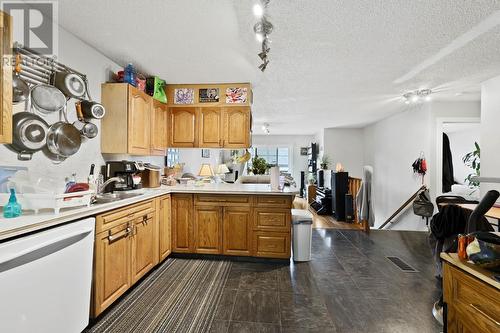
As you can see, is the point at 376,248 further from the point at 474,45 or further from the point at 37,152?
the point at 37,152

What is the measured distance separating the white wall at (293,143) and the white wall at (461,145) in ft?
14.4

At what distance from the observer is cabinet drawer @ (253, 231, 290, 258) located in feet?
9.55

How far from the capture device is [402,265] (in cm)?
294

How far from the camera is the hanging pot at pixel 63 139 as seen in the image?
194 cm

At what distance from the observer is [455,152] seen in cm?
641

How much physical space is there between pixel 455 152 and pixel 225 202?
22.4 ft

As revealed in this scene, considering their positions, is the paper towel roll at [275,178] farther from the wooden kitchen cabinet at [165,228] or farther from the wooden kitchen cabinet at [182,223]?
the wooden kitchen cabinet at [165,228]

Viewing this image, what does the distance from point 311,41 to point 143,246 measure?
2569 millimetres

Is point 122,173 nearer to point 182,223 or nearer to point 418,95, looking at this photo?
point 182,223

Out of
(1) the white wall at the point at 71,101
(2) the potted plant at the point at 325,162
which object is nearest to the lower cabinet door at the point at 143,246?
(1) the white wall at the point at 71,101

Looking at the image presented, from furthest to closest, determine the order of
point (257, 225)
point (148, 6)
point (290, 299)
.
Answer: point (257, 225) → point (290, 299) → point (148, 6)

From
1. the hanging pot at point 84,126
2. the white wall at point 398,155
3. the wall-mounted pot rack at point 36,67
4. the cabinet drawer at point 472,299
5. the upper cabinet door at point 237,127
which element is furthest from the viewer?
the white wall at point 398,155

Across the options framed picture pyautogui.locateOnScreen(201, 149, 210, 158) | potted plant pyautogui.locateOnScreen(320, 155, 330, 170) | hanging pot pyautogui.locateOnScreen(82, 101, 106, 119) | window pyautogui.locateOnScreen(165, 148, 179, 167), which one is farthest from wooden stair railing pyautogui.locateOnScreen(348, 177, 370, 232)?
hanging pot pyautogui.locateOnScreen(82, 101, 106, 119)

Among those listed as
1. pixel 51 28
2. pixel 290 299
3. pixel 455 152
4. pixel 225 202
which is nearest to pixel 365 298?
pixel 290 299
